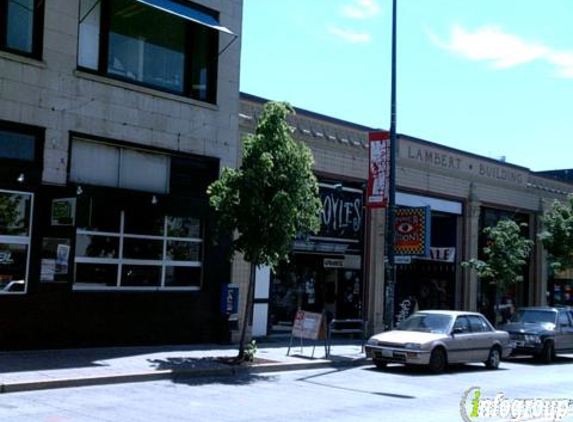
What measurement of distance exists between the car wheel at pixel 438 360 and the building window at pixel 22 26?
35.6ft

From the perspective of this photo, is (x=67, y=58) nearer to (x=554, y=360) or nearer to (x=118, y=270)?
(x=118, y=270)

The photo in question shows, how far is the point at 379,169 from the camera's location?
21359 mm

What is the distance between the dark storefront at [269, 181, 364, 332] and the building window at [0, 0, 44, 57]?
30.5ft

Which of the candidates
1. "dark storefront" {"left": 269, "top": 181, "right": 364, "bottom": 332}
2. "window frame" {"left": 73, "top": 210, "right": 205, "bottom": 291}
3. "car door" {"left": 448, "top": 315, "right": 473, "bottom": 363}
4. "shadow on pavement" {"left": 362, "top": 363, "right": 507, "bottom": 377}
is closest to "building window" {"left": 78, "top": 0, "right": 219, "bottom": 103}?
"window frame" {"left": 73, "top": 210, "right": 205, "bottom": 291}

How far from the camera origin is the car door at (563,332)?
70.1ft

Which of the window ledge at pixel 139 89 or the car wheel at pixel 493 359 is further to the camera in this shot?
the car wheel at pixel 493 359

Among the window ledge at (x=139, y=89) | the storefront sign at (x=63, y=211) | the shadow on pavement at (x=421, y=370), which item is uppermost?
the window ledge at (x=139, y=89)

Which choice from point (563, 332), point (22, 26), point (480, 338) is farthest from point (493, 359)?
point (22, 26)

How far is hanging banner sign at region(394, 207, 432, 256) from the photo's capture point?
22812mm

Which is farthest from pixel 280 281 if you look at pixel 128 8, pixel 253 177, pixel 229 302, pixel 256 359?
pixel 128 8

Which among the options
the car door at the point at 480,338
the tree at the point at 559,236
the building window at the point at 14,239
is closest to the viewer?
the building window at the point at 14,239

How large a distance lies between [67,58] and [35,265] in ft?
14.9

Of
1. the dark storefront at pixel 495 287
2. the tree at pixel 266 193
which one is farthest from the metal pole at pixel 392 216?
the dark storefront at pixel 495 287

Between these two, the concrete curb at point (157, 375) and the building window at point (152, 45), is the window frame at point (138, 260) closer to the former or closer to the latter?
the building window at point (152, 45)
